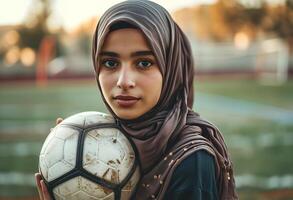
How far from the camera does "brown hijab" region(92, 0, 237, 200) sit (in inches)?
76.8

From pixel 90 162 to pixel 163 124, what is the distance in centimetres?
31

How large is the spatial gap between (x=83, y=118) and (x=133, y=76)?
33 cm

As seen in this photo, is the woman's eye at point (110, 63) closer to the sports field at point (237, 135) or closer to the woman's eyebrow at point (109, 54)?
the woman's eyebrow at point (109, 54)

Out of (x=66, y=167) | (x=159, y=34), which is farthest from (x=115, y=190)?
(x=159, y=34)

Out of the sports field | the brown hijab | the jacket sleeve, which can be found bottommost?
the sports field

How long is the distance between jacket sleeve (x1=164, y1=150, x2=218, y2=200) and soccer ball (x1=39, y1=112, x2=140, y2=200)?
185mm

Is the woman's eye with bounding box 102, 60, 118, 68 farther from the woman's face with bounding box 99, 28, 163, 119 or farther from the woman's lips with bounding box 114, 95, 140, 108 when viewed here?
the woman's lips with bounding box 114, 95, 140, 108

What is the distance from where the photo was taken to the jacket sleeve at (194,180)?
6.08 ft

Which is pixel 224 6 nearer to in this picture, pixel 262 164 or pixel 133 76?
pixel 262 164

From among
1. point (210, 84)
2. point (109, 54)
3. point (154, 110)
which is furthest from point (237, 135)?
point (210, 84)

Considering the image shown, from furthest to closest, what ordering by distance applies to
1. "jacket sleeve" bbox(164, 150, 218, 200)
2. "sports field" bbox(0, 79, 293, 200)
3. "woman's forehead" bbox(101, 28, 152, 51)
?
"sports field" bbox(0, 79, 293, 200) → "woman's forehead" bbox(101, 28, 152, 51) → "jacket sleeve" bbox(164, 150, 218, 200)

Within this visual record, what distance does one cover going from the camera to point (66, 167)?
81.7 inches

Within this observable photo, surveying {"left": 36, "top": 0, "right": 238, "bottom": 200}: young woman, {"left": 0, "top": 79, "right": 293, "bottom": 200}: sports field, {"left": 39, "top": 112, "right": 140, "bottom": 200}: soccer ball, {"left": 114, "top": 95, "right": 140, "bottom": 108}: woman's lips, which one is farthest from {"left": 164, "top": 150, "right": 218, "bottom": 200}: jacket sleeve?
{"left": 0, "top": 79, "right": 293, "bottom": 200}: sports field

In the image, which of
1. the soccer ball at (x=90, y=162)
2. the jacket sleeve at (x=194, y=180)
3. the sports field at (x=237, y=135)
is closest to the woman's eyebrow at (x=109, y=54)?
the soccer ball at (x=90, y=162)
